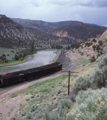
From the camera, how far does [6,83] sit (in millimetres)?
19625

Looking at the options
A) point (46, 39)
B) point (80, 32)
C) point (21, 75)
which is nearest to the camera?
point (21, 75)

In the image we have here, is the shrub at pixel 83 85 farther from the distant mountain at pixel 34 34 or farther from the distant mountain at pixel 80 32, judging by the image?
the distant mountain at pixel 80 32

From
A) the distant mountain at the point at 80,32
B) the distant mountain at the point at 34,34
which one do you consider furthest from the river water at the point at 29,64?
the distant mountain at the point at 80,32

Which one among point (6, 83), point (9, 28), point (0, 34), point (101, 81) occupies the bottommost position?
point (6, 83)

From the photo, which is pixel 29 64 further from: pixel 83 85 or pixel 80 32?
pixel 80 32

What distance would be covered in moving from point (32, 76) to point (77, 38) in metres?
149

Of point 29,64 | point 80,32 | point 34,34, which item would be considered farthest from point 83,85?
point 80,32

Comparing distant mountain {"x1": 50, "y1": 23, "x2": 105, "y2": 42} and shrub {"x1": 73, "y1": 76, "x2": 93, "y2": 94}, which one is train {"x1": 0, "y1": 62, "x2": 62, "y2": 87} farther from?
distant mountain {"x1": 50, "y1": 23, "x2": 105, "y2": 42}

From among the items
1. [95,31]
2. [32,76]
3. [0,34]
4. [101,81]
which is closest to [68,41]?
[95,31]

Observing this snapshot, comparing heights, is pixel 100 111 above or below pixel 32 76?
above

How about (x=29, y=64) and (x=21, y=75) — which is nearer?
(x=21, y=75)

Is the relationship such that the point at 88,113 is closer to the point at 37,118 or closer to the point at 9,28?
the point at 37,118

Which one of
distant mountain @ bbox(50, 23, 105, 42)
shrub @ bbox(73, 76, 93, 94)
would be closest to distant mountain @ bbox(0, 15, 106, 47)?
distant mountain @ bbox(50, 23, 105, 42)

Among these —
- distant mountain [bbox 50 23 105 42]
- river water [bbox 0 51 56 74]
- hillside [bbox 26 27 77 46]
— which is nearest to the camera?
river water [bbox 0 51 56 74]
